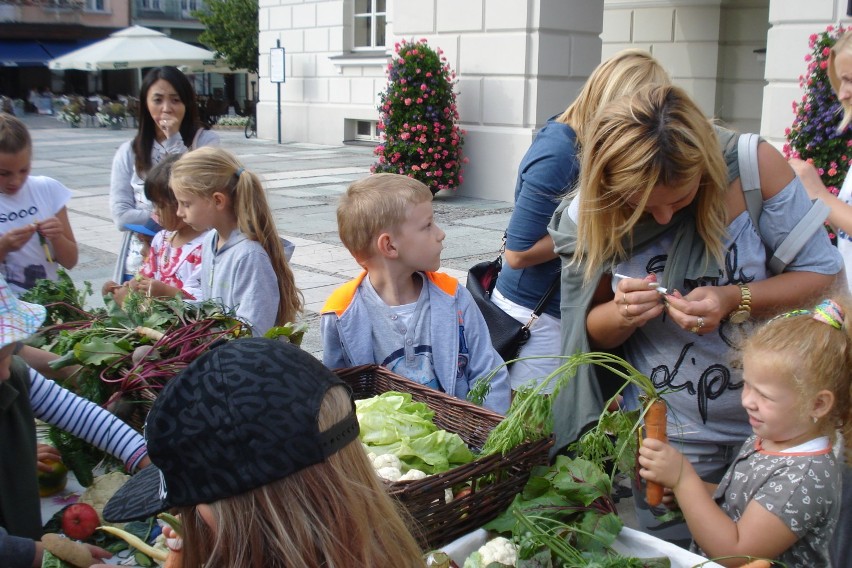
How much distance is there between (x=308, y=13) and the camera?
61.8 feet

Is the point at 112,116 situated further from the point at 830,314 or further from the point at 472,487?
the point at 830,314

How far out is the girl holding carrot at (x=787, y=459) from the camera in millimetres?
1853

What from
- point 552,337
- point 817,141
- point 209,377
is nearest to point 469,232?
point 817,141

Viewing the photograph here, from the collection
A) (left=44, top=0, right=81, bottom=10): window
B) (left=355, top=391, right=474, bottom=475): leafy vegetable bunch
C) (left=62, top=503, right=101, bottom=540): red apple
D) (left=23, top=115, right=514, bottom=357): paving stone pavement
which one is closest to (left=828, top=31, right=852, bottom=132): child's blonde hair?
(left=355, top=391, right=474, bottom=475): leafy vegetable bunch

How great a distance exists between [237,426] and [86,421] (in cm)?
133

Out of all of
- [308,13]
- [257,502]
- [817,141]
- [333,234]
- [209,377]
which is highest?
[308,13]

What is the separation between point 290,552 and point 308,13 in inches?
750

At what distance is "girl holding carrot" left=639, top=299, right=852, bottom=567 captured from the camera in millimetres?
1853

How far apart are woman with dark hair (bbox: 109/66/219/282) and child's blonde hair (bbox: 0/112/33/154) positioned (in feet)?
2.00

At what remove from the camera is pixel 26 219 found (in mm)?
3895

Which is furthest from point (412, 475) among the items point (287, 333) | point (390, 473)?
point (287, 333)

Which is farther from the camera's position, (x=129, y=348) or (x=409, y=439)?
(x=129, y=348)

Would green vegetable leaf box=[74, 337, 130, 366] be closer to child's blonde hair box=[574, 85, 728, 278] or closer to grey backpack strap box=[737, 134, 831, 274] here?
child's blonde hair box=[574, 85, 728, 278]

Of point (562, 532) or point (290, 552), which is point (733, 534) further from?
point (290, 552)
